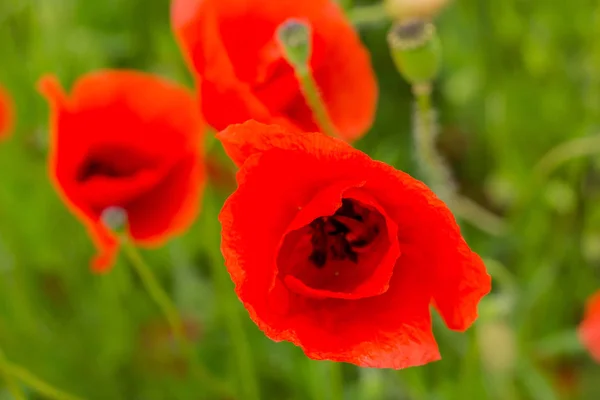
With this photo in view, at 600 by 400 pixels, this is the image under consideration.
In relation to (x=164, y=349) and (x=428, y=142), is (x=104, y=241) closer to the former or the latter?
(x=428, y=142)

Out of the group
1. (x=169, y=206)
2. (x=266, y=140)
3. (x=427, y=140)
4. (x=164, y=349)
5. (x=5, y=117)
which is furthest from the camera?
(x=164, y=349)

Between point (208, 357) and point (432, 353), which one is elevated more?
point (432, 353)

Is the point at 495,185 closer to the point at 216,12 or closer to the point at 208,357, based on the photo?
the point at 208,357

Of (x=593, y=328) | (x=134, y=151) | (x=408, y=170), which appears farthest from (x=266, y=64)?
(x=408, y=170)

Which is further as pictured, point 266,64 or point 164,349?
point 164,349

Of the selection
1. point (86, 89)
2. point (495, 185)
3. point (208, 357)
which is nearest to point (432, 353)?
point (86, 89)

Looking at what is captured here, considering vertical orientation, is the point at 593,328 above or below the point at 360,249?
below

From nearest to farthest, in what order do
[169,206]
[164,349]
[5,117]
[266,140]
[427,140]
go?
[266,140] → [427,140] → [169,206] → [5,117] → [164,349]
